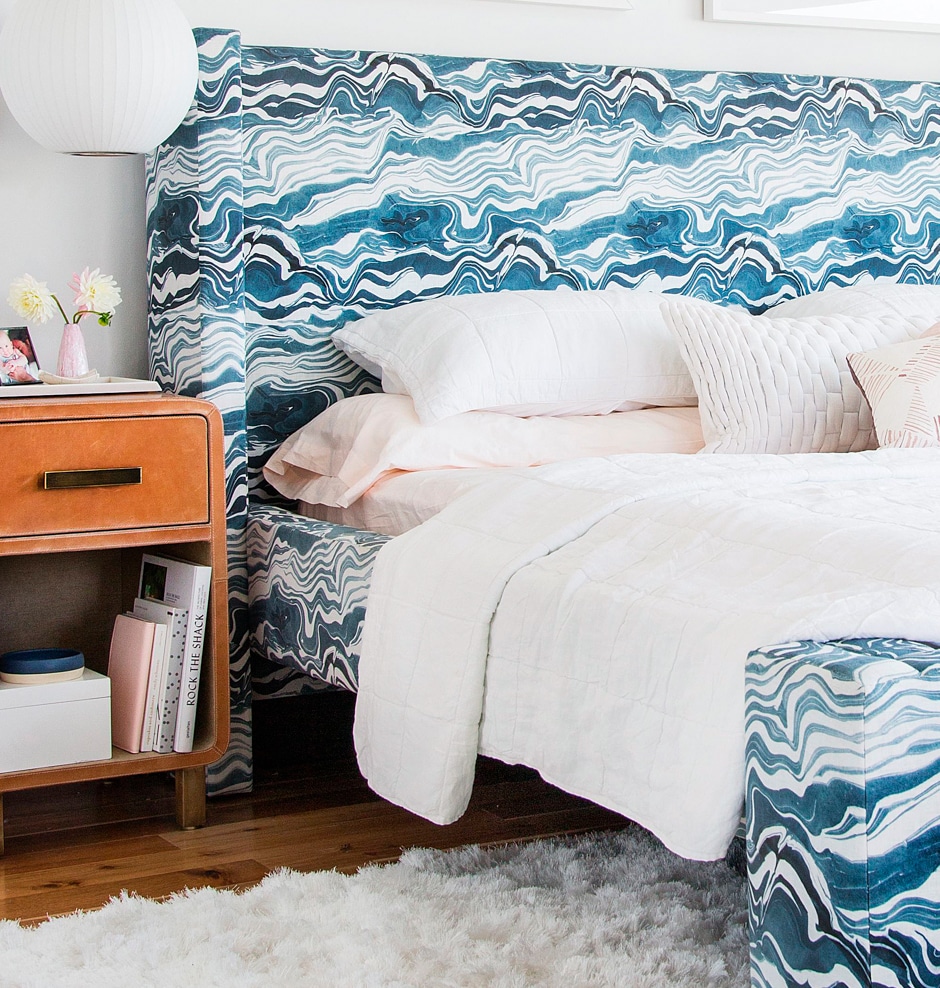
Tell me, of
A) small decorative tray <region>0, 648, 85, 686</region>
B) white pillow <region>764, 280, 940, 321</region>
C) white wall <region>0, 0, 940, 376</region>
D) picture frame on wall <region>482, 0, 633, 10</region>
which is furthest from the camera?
picture frame on wall <region>482, 0, 633, 10</region>

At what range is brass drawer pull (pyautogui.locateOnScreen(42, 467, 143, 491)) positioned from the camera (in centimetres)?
206

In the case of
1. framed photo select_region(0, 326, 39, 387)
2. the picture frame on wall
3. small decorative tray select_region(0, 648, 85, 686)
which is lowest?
small decorative tray select_region(0, 648, 85, 686)

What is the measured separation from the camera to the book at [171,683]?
2229 mm

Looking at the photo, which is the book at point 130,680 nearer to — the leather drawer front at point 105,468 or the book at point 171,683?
the book at point 171,683

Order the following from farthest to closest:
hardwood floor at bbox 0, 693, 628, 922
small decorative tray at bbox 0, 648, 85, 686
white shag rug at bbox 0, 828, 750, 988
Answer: small decorative tray at bbox 0, 648, 85, 686 → hardwood floor at bbox 0, 693, 628, 922 → white shag rug at bbox 0, 828, 750, 988

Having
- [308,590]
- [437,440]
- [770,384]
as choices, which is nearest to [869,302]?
[770,384]

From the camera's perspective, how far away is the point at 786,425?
2.38 meters

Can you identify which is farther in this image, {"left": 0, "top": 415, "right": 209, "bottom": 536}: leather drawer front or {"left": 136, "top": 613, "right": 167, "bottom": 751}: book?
{"left": 136, "top": 613, "right": 167, "bottom": 751}: book

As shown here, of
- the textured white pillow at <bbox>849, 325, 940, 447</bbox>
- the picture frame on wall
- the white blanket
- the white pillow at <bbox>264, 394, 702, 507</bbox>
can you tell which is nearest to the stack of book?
the white pillow at <bbox>264, 394, 702, 507</bbox>

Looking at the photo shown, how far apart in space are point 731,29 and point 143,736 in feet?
6.72

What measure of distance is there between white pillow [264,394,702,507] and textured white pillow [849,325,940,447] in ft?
1.08

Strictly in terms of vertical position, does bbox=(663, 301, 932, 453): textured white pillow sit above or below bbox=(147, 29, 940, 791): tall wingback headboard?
below

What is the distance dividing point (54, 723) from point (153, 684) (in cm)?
17

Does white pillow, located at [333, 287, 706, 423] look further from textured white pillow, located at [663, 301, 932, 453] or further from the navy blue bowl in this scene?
the navy blue bowl
